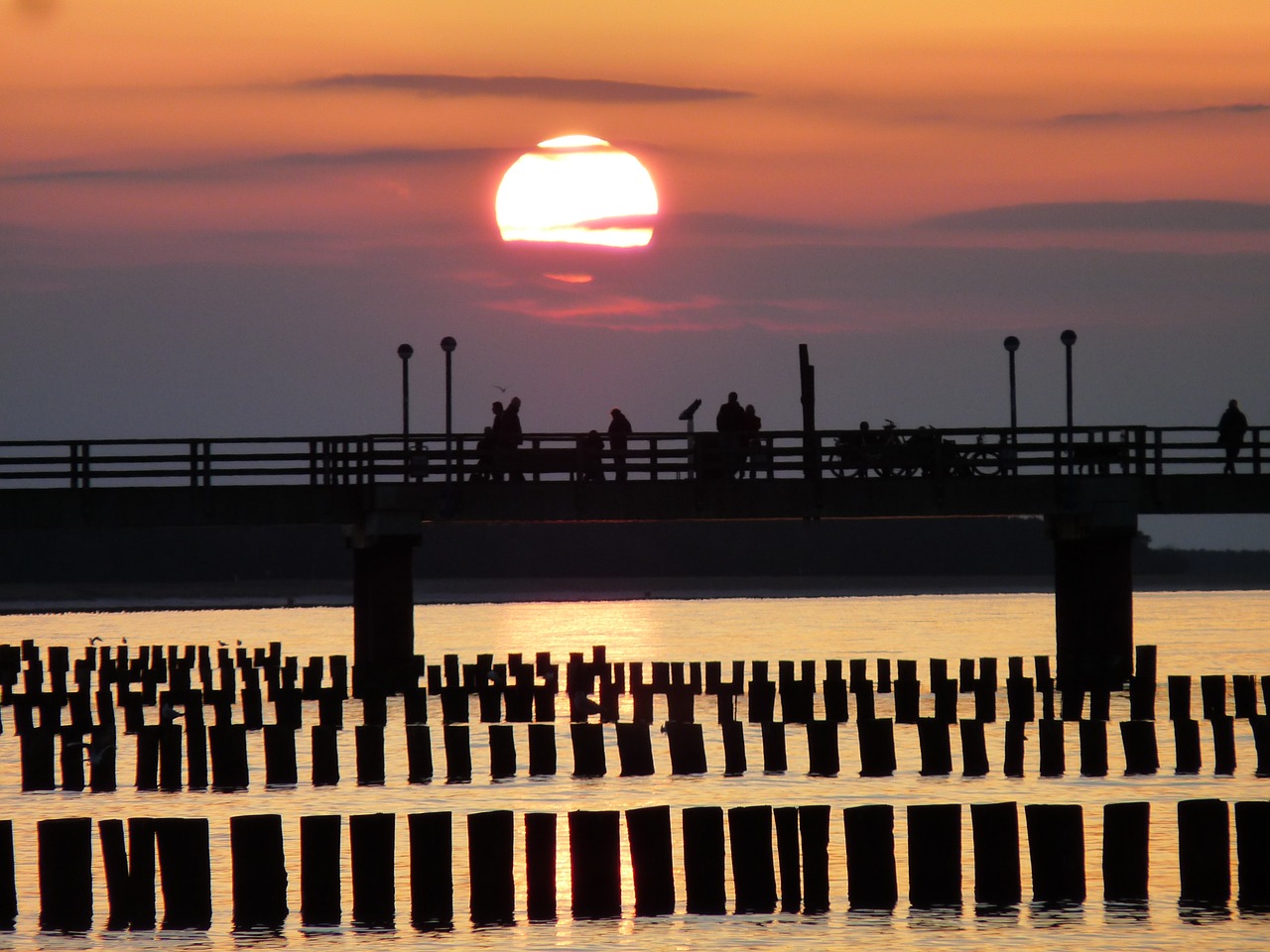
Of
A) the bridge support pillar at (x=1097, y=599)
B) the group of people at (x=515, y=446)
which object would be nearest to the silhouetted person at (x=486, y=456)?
the group of people at (x=515, y=446)

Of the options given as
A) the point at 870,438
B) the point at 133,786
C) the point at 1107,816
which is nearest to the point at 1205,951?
the point at 1107,816

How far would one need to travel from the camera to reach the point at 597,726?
34.5m

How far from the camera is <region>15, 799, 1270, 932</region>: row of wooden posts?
22172mm

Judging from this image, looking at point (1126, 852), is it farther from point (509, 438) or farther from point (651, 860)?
point (509, 438)

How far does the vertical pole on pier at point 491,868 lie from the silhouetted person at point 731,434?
76.9 ft

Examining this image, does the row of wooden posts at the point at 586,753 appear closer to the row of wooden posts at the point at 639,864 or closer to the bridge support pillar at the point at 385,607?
the row of wooden posts at the point at 639,864

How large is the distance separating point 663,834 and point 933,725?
1237 cm

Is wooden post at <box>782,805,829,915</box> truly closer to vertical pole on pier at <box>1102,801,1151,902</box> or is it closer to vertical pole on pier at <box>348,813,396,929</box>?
vertical pole on pier at <box>1102,801,1151,902</box>

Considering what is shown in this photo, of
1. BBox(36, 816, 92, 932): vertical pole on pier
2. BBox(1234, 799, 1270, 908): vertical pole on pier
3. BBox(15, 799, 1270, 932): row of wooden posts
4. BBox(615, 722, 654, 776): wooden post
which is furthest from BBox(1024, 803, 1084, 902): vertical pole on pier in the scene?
BBox(615, 722, 654, 776): wooden post

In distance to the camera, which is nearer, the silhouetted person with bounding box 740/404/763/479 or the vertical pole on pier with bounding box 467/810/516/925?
the vertical pole on pier with bounding box 467/810/516/925

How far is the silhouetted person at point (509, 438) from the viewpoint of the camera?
4628 cm

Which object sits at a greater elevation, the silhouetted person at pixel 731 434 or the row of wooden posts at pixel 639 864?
the silhouetted person at pixel 731 434

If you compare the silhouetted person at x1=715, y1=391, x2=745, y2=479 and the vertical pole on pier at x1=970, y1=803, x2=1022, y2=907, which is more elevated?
the silhouetted person at x1=715, y1=391, x2=745, y2=479

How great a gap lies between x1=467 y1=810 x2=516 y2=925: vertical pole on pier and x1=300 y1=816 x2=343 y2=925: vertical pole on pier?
133 centimetres
